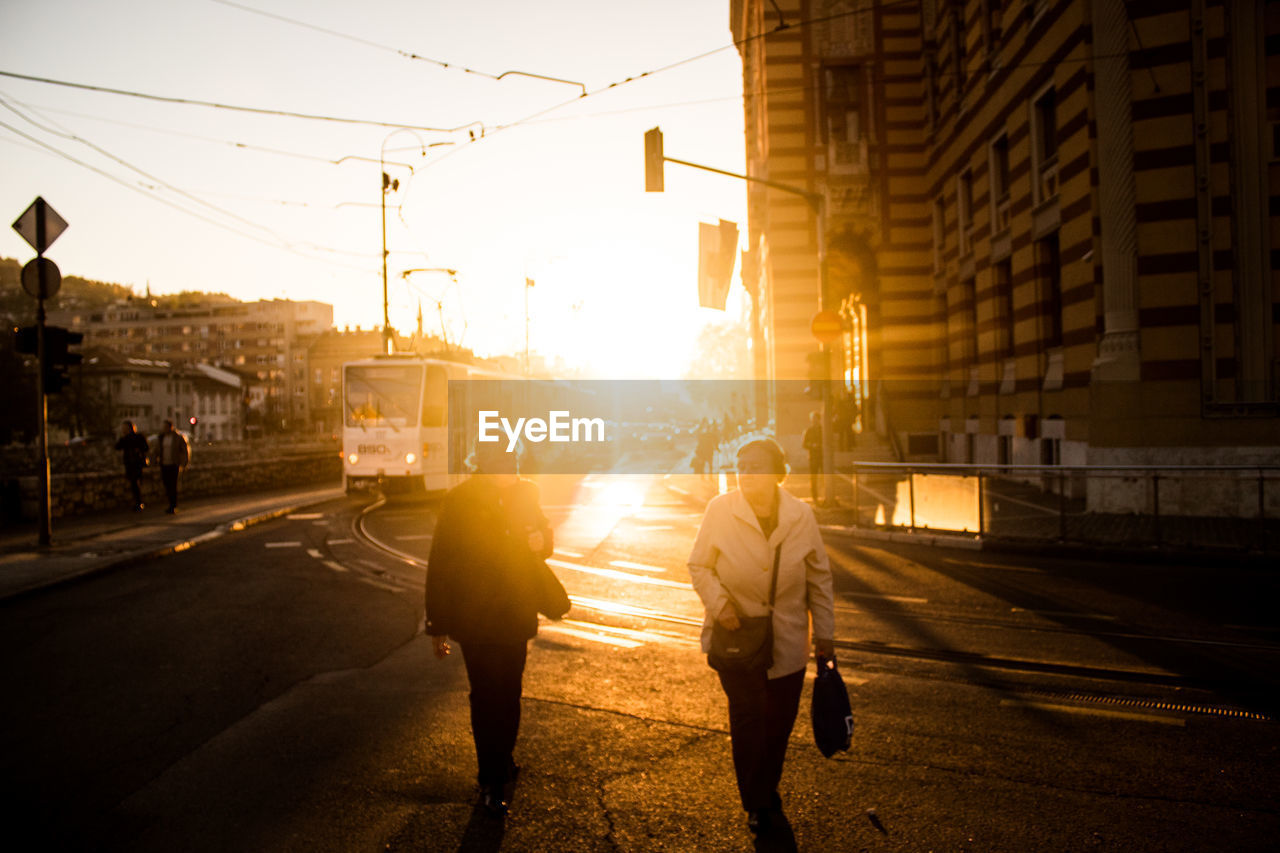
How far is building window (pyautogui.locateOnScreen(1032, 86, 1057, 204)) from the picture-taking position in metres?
18.6

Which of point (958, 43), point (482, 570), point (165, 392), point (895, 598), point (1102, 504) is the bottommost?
point (895, 598)

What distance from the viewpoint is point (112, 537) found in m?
14.6

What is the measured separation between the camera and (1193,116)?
14312 millimetres

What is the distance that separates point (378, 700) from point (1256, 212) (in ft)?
49.0

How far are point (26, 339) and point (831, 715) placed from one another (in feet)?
46.5

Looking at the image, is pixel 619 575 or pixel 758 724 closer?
pixel 758 724

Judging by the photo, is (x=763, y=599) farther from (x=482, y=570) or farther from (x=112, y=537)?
(x=112, y=537)

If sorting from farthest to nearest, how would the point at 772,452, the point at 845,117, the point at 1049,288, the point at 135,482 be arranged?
the point at 845,117
the point at 1049,288
the point at 135,482
the point at 772,452

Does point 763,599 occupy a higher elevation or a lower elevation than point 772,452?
lower

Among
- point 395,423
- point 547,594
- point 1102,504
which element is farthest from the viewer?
point 395,423

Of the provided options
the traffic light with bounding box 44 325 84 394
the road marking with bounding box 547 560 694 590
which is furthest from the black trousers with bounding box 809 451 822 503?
the traffic light with bounding box 44 325 84 394

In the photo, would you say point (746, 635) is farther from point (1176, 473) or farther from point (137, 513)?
point (137, 513)

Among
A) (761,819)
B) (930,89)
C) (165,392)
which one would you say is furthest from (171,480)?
(165,392)

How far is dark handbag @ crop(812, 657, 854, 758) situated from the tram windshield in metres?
17.8
